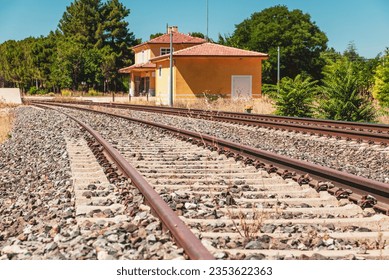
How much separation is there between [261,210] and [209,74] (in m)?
36.3

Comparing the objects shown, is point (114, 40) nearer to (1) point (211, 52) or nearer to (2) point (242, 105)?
(1) point (211, 52)

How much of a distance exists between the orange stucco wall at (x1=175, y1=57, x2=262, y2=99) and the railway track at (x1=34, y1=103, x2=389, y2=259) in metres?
32.0

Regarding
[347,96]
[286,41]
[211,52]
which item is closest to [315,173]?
[347,96]

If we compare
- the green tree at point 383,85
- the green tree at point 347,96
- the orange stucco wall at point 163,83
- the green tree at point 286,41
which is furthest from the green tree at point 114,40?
the green tree at point 347,96

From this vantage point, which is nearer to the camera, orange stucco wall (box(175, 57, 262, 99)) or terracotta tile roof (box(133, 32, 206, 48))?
orange stucco wall (box(175, 57, 262, 99))

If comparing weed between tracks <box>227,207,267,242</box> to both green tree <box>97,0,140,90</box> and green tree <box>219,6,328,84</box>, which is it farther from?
green tree <box>219,6,328,84</box>

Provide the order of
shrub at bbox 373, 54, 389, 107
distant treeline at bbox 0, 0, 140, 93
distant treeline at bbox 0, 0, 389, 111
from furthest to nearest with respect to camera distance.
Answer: distant treeline at bbox 0, 0, 389, 111, distant treeline at bbox 0, 0, 140, 93, shrub at bbox 373, 54, 389, 107

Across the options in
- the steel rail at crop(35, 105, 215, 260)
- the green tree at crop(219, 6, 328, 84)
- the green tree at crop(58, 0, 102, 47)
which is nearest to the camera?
the steel rail at crop(35, 105, 215, 260)

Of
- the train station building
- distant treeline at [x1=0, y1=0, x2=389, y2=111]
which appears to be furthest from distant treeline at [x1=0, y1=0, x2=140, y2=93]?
the train station building

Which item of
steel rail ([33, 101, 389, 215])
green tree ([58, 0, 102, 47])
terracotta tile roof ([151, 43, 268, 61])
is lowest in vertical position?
steel rail ([33, 101, 389, 215])

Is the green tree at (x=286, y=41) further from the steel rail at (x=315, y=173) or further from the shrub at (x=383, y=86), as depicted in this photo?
the steel rail at (x=315, y=173)

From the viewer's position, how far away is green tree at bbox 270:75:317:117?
19.8m

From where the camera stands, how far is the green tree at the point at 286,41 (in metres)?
59.7
